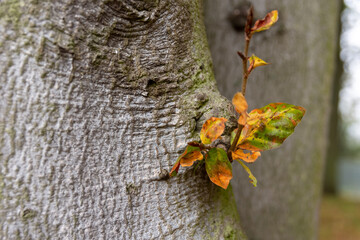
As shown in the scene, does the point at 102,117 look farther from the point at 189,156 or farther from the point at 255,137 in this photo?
the point at 255,137

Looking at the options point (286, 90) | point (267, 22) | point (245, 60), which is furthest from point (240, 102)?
point (286, 90)

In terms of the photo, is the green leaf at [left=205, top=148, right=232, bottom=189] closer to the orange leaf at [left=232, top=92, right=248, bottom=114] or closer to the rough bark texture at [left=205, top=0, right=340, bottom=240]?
the orange leaf at [left=232, top=92, right=248, bottom=114]

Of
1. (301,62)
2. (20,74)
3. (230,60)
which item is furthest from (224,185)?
(301,62)

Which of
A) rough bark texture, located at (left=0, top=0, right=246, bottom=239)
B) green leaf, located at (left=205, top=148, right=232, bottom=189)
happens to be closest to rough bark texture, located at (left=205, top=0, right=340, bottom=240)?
rough bark texture, located at (left=0, top=0, right=246, bottom=239)

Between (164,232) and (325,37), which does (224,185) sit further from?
(325,37)

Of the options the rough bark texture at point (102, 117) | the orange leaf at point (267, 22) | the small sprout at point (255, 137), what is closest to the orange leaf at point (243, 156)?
the small sprout at point (255, 137)

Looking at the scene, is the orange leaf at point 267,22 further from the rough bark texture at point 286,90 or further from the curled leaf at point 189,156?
the rough bark texture at point 286,90
